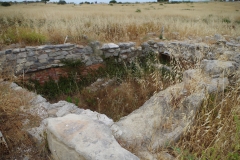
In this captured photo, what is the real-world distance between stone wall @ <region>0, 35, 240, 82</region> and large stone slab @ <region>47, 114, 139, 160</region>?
12.2ft

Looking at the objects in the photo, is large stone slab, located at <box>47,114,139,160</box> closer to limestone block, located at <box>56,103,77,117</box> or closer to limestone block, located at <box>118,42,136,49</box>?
limestone block, located at <box>56,103,77,117</box>

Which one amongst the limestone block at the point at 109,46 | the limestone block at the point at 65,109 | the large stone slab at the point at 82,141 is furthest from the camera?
the limestone block at the point at 109,46

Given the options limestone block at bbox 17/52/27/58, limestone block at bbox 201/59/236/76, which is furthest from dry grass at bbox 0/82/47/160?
limestone block at bbox 201/59/236/76

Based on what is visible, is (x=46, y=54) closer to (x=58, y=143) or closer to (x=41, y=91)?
(x=41, y=91)

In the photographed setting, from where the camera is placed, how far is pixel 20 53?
5.62m

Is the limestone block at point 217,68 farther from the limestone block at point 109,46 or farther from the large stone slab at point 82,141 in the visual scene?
the limestone block at point 109,46

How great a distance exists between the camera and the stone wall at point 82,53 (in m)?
5.61

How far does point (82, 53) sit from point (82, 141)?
514 centimetres

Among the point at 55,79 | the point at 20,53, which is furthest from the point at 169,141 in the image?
the point at 20,53

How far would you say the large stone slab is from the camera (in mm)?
1614

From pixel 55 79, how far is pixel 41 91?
851 mm

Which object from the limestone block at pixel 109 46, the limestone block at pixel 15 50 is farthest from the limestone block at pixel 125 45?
the limestone block at pixel 15 50

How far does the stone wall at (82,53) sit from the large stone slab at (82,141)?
3.73 m

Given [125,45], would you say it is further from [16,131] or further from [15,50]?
[16,131]
